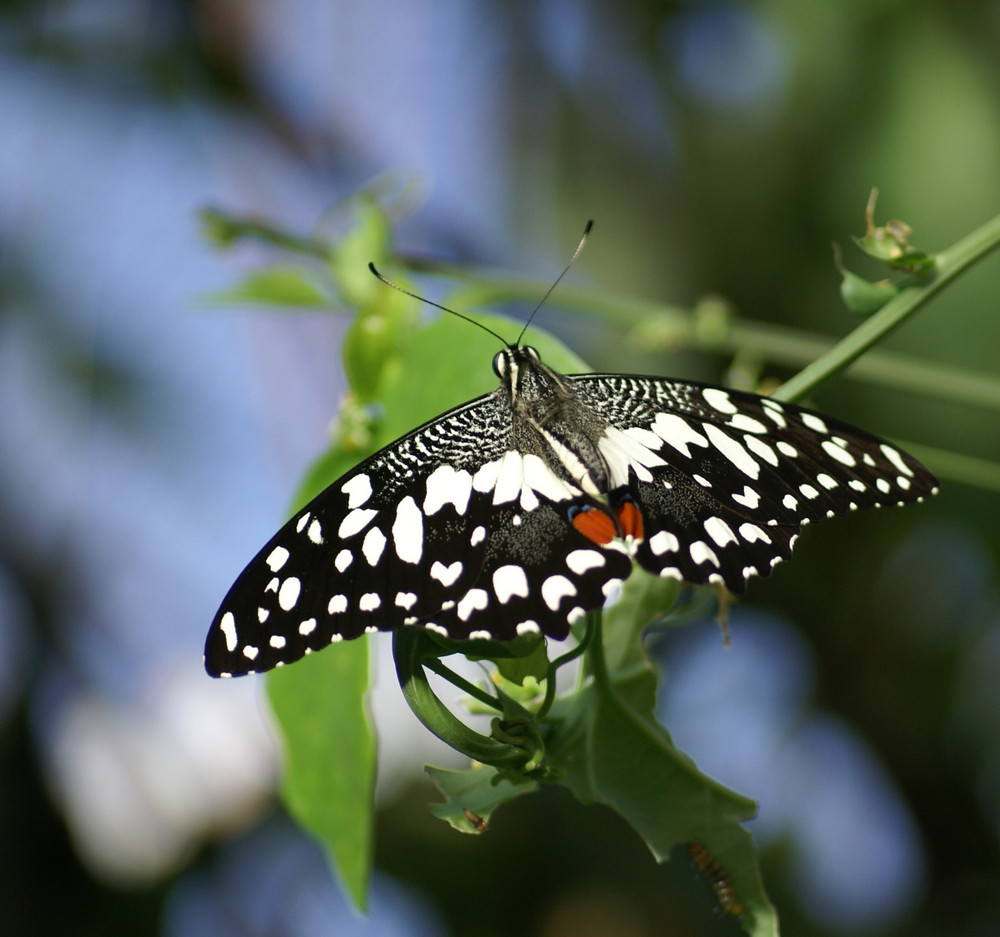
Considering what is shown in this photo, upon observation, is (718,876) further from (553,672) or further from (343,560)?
(343,560)

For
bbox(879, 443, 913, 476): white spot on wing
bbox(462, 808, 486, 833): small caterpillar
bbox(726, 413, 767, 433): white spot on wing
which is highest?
bbox(879, 443, 913, 476): white spot on wing

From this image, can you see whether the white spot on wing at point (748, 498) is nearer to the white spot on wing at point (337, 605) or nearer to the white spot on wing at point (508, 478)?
the white spot on wing at point (508, 478)

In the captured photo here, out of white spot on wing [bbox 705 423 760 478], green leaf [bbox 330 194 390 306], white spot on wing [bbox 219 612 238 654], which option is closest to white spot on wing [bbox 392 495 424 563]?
white spot on wing [bbox 219 612 238 654]

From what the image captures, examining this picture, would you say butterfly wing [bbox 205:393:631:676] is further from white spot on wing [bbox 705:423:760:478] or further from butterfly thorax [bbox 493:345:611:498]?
white spot on wing [bbox 705:423:760:478]

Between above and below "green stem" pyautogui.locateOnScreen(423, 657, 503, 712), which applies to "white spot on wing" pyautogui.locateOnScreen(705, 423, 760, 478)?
above

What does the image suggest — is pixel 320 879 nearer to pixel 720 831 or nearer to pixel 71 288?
pixel 71 288

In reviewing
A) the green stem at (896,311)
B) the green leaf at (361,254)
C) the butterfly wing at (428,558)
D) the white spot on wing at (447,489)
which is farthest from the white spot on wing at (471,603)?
the green leaf at (361,254)
